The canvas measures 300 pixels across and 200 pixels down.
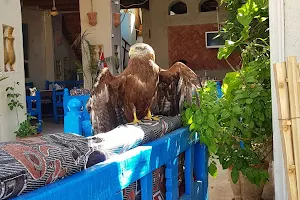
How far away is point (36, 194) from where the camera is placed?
3.21 feet

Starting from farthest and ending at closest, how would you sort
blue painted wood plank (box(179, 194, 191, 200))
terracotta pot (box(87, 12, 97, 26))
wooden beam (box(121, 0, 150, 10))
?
wooden beam (box(121, 0, 150, 10)) < terracotta pot (box(87, 12, 97, 26)) < blue painted wood plank (box(179, 194, 191, 200))

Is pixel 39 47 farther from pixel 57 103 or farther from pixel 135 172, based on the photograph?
pixel 135 172

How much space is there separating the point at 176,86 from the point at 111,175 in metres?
1.24

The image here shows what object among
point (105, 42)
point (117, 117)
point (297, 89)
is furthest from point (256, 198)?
point (105, 42)

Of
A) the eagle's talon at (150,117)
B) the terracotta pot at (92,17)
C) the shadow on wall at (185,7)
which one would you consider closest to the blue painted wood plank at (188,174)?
the eagle's talon at (150,117)

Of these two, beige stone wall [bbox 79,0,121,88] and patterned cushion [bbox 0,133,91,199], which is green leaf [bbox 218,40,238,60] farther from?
→ beige stone wall [bbox 79,0,121,88]

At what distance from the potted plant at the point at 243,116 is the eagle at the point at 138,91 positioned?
0.41 feet

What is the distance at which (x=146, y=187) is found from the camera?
165 centimetres

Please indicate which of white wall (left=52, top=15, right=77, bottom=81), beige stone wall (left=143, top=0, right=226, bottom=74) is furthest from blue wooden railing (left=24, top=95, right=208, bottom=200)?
white wall (left=52, top=15, right=77, bottom=81)

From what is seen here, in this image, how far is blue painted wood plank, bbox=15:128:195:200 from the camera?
1042mm

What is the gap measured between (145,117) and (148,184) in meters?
0.83

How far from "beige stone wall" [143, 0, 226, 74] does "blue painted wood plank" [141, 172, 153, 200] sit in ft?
30.9

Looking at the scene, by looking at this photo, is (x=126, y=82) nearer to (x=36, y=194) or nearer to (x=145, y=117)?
(x=145, y=117)

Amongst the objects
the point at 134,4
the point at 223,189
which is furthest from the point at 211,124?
the point at 134,4
